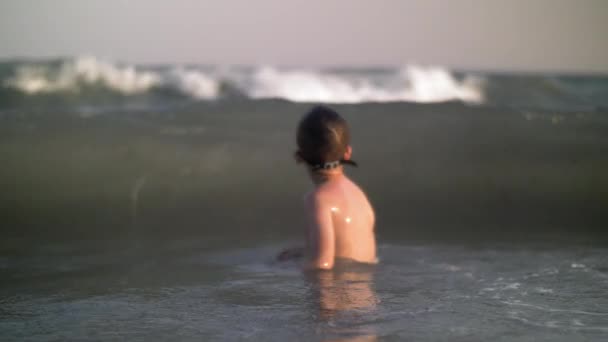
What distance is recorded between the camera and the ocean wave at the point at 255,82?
1164cm

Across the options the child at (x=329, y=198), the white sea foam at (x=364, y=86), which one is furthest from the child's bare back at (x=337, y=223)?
the white sea foam at (x=364, y=86)

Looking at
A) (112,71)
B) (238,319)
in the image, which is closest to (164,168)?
(238,319)

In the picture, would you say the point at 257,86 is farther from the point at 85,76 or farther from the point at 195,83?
the point at 85,76

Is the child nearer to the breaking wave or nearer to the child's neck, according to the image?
the child's neck

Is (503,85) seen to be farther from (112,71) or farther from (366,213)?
(366,213)

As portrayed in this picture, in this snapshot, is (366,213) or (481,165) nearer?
(366,213)

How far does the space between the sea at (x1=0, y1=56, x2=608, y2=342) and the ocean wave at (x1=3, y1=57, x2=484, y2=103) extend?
5.10 m

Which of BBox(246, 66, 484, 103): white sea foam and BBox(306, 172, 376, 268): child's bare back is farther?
BBox(246, 66, 484, 103): white sea foam

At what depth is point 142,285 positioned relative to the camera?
3201 mm

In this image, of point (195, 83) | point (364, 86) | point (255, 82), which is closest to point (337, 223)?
point (195, 83)

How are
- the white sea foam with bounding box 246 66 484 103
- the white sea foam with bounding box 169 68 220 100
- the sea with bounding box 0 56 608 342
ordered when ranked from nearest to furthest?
the sea with bounding box 0 56 608 342 < the white sea foam with bounding box 169 68 220 100 < the white sea foam with bounding box 246 66 484 103

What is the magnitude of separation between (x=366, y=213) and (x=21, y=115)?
3.98m

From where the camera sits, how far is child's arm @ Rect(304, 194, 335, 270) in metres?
3.20

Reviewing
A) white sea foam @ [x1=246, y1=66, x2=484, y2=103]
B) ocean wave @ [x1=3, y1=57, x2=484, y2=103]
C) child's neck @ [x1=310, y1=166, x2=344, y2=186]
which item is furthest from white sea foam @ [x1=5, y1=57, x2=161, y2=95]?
child's neck @ [x1=310, y1=166, x2=344, y2=186]
